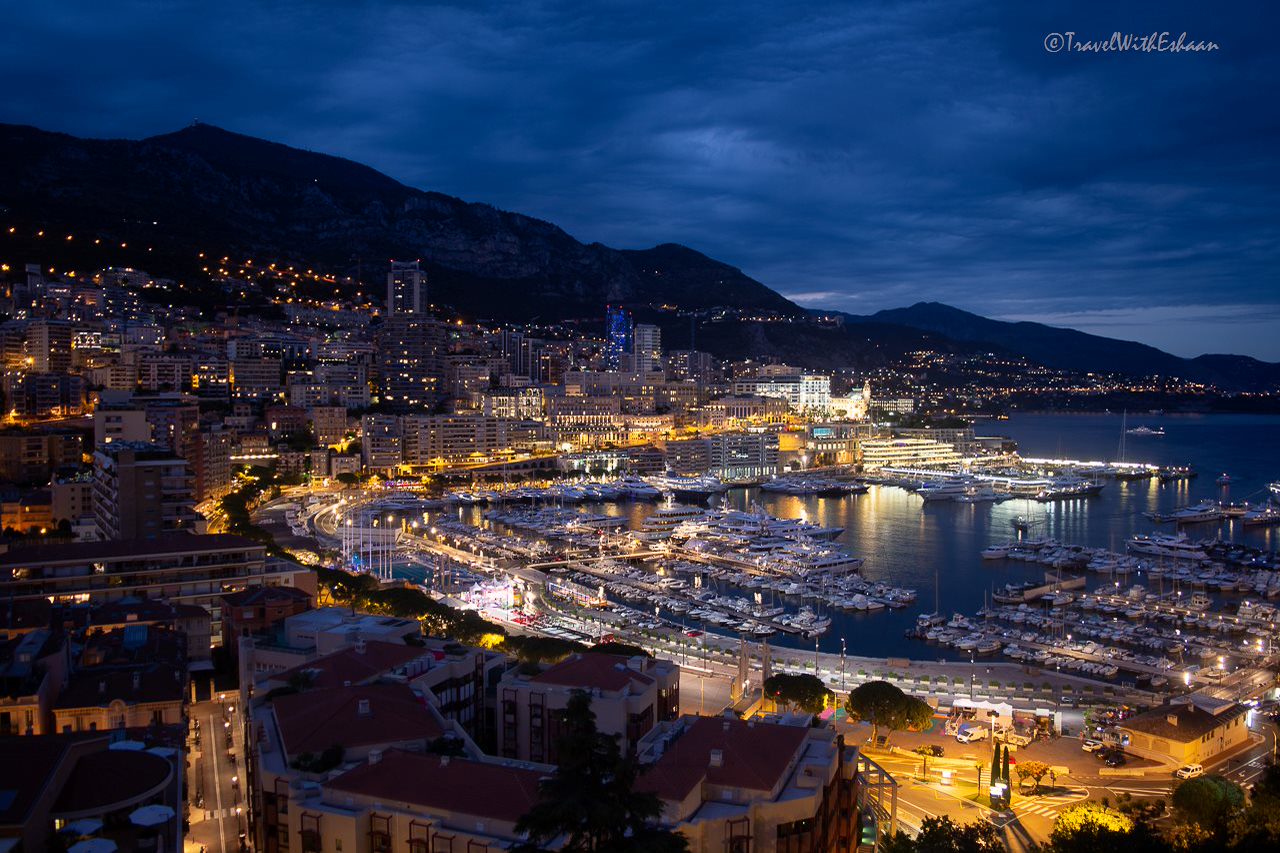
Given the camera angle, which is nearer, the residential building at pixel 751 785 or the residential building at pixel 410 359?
the residential building at pixel 751 785

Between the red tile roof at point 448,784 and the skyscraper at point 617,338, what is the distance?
58.7m

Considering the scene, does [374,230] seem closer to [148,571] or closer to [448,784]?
[148,571]

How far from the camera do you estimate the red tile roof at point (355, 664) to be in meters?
8.79

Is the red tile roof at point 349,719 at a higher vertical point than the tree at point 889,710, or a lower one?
higher

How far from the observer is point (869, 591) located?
1962cm

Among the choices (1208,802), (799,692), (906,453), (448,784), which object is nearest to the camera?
(448,784)

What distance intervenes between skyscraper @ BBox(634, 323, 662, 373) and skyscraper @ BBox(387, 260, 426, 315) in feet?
49.1

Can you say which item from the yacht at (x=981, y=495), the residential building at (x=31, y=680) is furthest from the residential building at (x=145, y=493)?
the yacht at (x=981, y=495)

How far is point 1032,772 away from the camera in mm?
9352

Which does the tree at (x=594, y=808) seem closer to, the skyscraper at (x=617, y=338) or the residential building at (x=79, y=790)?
the residential building at (x=79, y=790)

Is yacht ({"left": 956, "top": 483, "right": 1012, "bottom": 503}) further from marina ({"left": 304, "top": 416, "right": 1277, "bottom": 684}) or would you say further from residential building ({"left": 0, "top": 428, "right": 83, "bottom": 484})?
residential building ({"left": 0, "top": 428, "right": 83, "bottom": 484})

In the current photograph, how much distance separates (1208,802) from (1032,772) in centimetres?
180

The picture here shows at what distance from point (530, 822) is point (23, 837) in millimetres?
3306

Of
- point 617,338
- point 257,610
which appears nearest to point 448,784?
point 257,610
